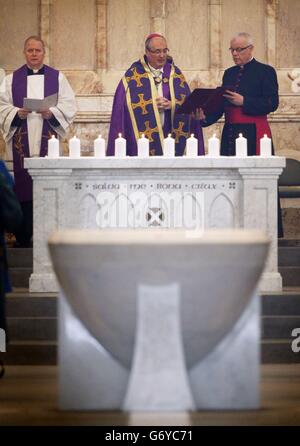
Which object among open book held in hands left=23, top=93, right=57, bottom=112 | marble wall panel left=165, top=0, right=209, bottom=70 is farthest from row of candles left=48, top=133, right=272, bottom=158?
marble wall panel left=165, top=0, right=209, bottom=70

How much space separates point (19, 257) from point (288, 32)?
4.77 m

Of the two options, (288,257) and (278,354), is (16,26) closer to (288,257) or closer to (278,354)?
(288,257)

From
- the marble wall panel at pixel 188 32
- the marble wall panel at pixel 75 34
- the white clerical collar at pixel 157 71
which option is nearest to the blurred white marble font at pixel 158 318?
the white clerical collar at pixel 157 71

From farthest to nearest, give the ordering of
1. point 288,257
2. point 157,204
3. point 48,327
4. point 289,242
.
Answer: point 289,242, point 288,257, point 157,204, point 48,327

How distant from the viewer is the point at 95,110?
46.6 feet

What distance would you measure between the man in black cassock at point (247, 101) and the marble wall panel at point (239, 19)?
7.16 ft

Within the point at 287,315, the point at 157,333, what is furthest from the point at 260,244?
the point at 287,315

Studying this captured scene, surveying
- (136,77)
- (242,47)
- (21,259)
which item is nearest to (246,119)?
(242,47)

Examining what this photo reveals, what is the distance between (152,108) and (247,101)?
0.89 m

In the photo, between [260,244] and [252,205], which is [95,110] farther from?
[260,244]

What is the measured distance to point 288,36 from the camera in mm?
14312

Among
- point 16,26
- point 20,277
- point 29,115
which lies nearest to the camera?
point 20,277

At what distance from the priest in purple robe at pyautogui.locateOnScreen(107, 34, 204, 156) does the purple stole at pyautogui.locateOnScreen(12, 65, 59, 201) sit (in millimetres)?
822

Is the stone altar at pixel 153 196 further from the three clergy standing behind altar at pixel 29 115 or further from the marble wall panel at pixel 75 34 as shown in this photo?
the marble wall panel at pixel 75 34
